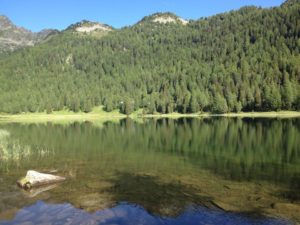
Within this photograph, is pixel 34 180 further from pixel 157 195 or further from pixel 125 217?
pixel 125 217

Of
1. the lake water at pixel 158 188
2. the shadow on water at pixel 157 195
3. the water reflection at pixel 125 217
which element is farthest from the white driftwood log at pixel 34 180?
the water reflection at pixel 125 217

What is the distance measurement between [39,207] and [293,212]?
20.3 metres

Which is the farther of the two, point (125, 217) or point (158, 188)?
point (158, 188)

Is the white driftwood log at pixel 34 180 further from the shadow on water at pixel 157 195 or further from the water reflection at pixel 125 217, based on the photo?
the water reflection at pixel 125 217

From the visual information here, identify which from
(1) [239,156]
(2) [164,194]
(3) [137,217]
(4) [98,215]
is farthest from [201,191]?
(1) [239,156]

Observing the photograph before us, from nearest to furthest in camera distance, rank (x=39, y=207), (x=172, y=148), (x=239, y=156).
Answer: (x=39, y=207) < (x=239, y=156) < (x=172, y=148)

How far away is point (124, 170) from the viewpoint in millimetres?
44062

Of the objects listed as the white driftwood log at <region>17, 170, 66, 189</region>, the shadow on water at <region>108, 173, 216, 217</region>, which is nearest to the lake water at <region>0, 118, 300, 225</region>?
the shadow on water at <region>108, 173, 216, 217</region>

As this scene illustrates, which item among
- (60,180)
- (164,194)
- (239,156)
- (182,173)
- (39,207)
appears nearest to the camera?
(39,207)

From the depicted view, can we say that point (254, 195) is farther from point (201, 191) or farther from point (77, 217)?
point (77, 217)

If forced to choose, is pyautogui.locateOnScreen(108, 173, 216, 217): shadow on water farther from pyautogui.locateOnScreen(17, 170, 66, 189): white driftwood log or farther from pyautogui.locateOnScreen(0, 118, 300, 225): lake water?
pyautogui.locateOnScreen(17, 170, 66, 189): white driftwood log

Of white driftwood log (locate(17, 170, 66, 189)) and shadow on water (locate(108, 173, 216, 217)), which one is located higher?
white driftwood log (locate(17, 170, 66, 189))

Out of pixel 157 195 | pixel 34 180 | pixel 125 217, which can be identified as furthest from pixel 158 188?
pixel 34 180

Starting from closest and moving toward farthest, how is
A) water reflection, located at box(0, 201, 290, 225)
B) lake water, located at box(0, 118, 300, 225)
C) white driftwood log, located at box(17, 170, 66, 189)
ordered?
water reflection, located at box(0, 201, 290, 225) < lake water, located at box(0, 118, 300, 225) < white driftwood log, located at box(17, 170, 66, 189)
